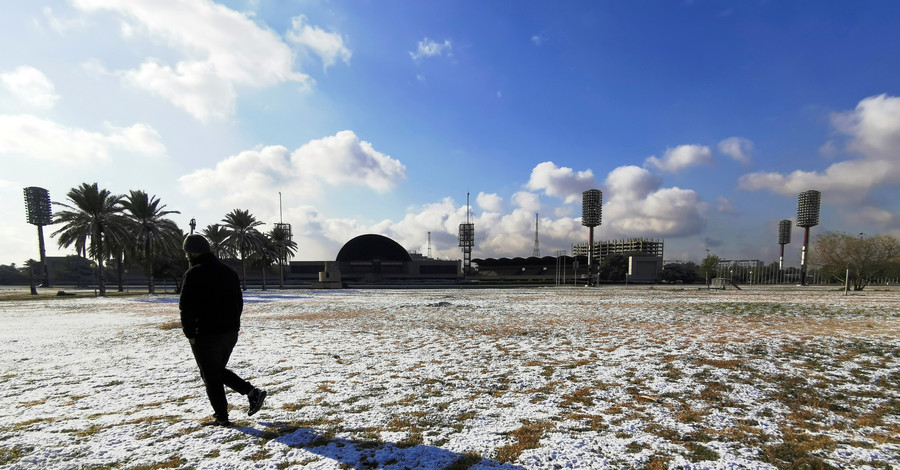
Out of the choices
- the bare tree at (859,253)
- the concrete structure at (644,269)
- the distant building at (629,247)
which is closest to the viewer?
the bare tree at (859,253)

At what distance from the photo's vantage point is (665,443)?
358 centimetres

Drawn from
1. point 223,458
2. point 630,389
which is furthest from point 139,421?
point 630,389

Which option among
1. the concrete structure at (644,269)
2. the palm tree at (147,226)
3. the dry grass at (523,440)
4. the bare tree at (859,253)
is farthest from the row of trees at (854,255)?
the palm tree at (147,226)

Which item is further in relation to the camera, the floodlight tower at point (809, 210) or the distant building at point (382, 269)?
the floodlight tower at point (809, 210)

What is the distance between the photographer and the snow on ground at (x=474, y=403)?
11.1 ft

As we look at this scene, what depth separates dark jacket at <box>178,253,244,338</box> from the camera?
3.81 metres

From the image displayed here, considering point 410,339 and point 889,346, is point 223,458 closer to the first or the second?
point 410,339

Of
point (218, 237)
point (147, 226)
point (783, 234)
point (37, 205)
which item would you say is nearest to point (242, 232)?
point (218, 237)

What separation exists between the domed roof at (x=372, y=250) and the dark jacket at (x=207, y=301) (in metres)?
96.5

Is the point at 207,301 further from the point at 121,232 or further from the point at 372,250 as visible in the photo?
the point at 372,250

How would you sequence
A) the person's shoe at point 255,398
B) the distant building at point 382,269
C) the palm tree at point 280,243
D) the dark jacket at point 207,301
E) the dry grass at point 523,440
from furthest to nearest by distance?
1. the distant building at point 382,269
2. the palm tree at point 280,243
3. the person's shoe at point 255,398
4. the dark jacket at point 207,301
5. the dry grass at point 523,440

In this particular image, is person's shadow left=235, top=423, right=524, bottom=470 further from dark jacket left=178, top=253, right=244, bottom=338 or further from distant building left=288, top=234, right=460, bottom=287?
distant building left=288, top=234, right=460, bottom=287

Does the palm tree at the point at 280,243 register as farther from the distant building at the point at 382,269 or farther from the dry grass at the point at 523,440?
the dry grass at the point at 523,440

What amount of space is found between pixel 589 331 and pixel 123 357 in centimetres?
1279
